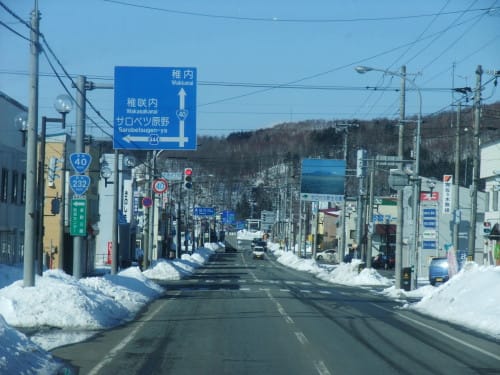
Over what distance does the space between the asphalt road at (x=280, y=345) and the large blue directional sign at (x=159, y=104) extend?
222 inches

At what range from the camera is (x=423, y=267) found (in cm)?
6950

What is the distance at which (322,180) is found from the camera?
2441 inches

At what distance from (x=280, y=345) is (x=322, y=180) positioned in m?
46.3

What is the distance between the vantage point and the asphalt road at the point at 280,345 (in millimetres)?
13258

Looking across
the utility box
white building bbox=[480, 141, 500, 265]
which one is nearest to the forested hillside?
white building bbox=[480, 141, 500, 265]

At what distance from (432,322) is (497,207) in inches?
1539

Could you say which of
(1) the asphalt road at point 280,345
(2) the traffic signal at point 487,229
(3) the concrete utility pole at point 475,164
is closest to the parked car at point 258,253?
(2) the traffic signal at point 487,229

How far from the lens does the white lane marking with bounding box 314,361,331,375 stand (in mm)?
12680

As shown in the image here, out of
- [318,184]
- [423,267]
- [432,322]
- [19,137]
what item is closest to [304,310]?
[432,322]

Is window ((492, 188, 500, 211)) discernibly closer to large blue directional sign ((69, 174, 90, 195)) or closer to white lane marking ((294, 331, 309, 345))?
large blue directional sign ((69, 174, 90, 195))

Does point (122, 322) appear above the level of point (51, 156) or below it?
below

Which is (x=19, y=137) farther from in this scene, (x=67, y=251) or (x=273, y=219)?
(x=273, y=219)

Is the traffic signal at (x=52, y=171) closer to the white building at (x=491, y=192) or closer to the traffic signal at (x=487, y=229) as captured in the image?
the white building at (x=491, y=192)

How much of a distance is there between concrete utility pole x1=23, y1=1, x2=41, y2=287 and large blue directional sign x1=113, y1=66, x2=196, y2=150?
7.33 meters
